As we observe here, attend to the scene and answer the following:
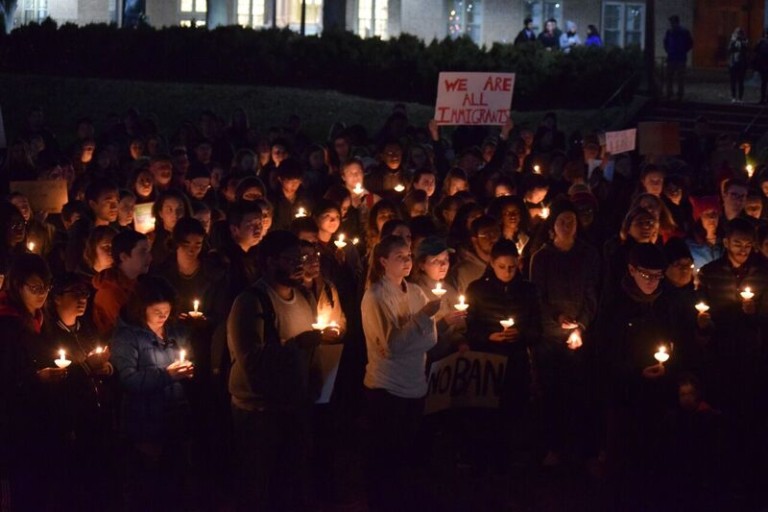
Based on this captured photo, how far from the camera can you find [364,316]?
855 centimetres

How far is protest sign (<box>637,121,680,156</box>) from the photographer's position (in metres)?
16.1

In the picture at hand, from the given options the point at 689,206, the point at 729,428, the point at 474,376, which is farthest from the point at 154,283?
the point at 689,206

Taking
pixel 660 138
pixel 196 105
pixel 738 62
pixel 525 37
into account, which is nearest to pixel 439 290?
pixel 660 138

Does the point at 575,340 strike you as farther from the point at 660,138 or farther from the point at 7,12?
the point at 7,12

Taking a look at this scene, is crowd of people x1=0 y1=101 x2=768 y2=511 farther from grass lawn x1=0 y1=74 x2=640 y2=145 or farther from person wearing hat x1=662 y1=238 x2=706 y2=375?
grass lawn x1=0 y1=74 x2=640 y2=145

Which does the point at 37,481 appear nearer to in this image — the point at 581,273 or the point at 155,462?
the point at 155,462

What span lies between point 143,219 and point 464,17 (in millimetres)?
29612

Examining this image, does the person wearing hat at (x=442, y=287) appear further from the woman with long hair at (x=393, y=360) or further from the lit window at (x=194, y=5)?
the lit window at (x=194, y=5)

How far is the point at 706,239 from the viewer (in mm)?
12031

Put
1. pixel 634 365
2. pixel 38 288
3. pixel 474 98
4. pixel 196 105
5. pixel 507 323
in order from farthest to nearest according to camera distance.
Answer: pixel 196 105 → pixel 474 98 → pixel 507 323 → pixel 634 365 → pixel 38 288

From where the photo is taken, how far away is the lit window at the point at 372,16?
1596 inches

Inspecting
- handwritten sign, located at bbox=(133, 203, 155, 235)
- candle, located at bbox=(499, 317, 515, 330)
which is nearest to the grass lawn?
handwritten sign, located at bbox=(133, 203, 155, 235)

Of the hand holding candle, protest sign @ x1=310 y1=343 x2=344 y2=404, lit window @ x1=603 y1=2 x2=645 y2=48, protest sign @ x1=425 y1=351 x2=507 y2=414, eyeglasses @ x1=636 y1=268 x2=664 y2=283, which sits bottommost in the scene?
protest sign @ x1=425 y1=351 x2=507 y2=414

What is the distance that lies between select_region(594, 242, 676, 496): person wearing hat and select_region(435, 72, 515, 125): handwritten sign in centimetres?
894
